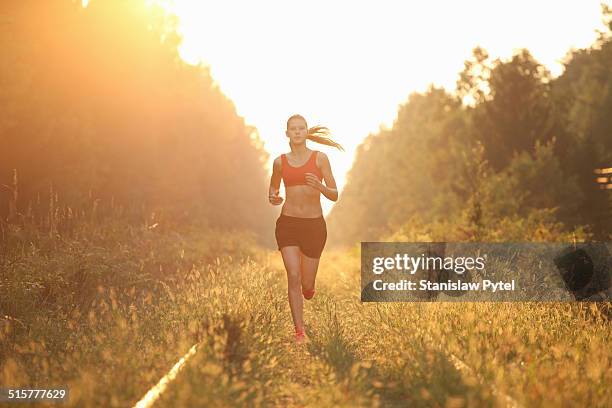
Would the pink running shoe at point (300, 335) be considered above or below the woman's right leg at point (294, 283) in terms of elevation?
below

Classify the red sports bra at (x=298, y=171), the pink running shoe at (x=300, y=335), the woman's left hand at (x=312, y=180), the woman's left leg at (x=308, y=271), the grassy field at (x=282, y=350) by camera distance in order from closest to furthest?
the grassy field at (x=282, y=350) < the woman's left hand at (x=312, y=180) < the pink running shoe at (x=300, y=335) < the red sports bra at (x=298, y=171) < the woman's left leg at (x=308, y=271)

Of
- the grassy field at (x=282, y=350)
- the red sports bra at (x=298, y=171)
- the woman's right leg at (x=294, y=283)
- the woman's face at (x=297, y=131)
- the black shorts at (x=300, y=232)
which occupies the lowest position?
the grassy field at (x=282, y=350)

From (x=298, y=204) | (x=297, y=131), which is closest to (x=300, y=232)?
(x=298, y=204)

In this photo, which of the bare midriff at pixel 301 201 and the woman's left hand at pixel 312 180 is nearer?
the woman's left hand at pixel 312 180

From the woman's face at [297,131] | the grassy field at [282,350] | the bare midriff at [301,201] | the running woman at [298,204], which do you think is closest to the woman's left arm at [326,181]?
the running woman at [298,204]

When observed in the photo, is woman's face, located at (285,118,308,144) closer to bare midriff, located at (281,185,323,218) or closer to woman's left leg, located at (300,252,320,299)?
bare midriff, located at (281,185,323,218)

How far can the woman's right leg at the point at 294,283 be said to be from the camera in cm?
764

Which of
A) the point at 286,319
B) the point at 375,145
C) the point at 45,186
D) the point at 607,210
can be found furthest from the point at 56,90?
the point at 375,145

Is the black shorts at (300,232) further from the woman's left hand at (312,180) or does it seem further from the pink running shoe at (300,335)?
the pink running shoe at (300,335)

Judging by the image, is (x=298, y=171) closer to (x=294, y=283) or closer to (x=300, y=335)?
(x=294, y=283)

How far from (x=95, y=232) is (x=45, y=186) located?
16.1 ft

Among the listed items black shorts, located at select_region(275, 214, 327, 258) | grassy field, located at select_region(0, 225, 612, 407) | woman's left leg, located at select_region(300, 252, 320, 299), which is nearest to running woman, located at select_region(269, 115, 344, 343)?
black shorts, located at select_region(275, 214, 327, 258)

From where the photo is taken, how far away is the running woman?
7.65 meters

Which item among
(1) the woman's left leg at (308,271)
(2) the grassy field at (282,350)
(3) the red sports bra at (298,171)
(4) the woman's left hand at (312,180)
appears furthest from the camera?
(1) the woman's left leg at (308,271)
